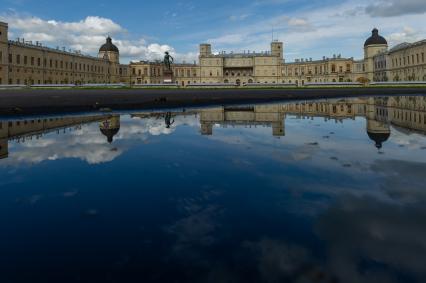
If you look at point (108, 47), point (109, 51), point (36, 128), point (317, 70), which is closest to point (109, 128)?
point (36, 128)

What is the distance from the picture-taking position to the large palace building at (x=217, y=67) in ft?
279

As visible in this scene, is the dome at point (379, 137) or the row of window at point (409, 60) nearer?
the dome at point (379, 137)

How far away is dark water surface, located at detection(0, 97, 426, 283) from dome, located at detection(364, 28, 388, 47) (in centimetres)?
12250

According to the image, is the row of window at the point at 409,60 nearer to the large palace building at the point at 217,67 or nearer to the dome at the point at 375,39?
the large palace building at the point at 217,67

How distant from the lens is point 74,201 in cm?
452

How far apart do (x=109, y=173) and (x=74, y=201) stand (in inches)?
57.8

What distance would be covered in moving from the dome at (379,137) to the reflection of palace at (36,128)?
6.30 m

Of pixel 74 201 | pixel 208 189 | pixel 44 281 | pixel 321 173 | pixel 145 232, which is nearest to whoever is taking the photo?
pixel 44 281

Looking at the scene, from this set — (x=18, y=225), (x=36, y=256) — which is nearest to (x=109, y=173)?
(x=18, y=225)

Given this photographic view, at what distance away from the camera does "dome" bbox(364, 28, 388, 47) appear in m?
117

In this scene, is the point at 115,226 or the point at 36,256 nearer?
the point at 36,256

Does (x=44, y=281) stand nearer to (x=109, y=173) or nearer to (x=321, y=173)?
(x=109, y=173)

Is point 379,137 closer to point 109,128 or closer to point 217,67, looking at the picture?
point 109,128

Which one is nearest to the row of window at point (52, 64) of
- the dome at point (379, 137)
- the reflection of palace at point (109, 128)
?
the reflection of palace at point (109, 128)
